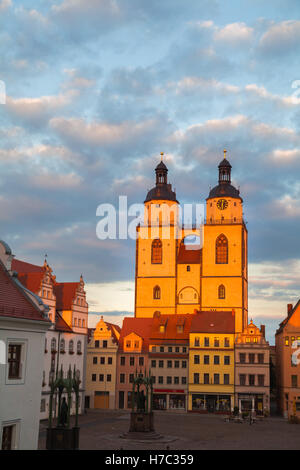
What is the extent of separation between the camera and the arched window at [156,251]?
105m

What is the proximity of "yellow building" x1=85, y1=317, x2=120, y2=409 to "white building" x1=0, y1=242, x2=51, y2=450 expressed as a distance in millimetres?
56677

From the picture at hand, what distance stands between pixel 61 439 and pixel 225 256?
232 feet

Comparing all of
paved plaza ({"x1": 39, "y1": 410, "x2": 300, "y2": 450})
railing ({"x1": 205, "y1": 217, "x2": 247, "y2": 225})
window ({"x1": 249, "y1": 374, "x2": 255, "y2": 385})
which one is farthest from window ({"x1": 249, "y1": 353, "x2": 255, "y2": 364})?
railing ({"x1": 205, "y1": 217, "x2": 247, "y2": 225})

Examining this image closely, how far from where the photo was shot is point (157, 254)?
10488 cm

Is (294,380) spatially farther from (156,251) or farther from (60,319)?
(156,251)

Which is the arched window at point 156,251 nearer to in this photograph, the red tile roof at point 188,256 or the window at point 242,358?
the red tile roof at point 188,256

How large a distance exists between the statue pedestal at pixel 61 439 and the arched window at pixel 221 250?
69.7 metres

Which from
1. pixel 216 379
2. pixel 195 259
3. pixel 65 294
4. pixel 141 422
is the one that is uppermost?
pixel 195 259

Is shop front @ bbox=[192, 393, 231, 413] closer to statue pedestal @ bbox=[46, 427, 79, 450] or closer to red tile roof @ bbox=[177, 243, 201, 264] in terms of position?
red tile roof @ bbox=[177, 243, 201, 264]

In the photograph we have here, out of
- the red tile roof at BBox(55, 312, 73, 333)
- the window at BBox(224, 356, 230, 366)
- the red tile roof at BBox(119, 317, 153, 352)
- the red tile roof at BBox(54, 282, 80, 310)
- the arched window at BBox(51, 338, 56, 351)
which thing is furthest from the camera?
the red tile roof at BBox(119, 317, 153, 352)

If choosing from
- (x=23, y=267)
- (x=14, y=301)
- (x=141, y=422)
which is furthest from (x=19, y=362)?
(x=23, y=267)

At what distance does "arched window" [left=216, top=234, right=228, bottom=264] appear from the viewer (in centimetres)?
10119

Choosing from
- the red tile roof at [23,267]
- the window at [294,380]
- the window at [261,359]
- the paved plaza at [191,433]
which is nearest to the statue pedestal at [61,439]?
the paved plaza at [191,433]

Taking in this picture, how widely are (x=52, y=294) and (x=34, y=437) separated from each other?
139 feet
